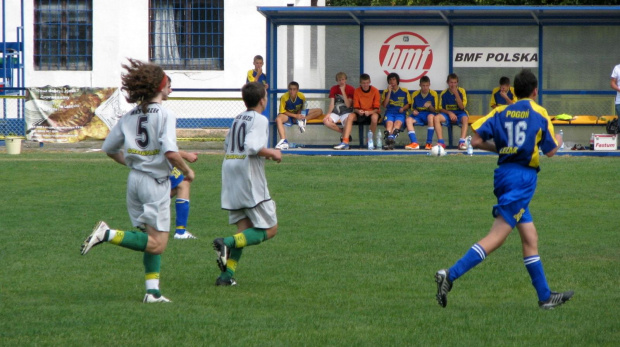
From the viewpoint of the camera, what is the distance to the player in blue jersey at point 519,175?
661 cm

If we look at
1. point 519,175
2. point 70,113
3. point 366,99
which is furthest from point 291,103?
point 519,175

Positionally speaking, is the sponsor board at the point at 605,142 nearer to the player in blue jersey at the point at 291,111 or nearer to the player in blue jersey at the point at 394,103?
the player in blue jersey at the point at 394,103

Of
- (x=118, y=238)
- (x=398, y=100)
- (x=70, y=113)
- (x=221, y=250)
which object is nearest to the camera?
(x=118, y=238)

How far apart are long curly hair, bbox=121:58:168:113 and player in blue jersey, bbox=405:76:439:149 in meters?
13.7

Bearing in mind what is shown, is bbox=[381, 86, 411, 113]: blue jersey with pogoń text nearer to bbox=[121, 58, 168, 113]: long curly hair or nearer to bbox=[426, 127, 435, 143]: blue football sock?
bbox=[426, 127, 435, 143]: blue football sock

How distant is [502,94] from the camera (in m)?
19.8

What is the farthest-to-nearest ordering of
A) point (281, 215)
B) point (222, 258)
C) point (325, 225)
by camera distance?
point (281, 215)
point (325, 225)
point (222, 258)

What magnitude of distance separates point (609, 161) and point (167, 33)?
1460 cm

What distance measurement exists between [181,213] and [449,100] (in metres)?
11.1

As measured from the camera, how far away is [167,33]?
28234 mm

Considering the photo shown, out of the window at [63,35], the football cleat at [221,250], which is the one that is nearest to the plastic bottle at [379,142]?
the window at [63,35]

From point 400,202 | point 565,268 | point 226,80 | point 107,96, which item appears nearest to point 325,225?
point 400,202

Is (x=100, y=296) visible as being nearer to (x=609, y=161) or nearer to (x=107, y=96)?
(x=609, y=161)

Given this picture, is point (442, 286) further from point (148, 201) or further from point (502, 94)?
point (502, 94)
